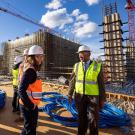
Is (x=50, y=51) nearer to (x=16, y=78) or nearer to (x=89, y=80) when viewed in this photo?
(x=16, y=78)

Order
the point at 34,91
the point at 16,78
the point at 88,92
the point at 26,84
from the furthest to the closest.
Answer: the point at 16,78 < the point at 88,92 < the point at 34,91 < the point at 26,84

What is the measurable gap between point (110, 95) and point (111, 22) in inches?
736

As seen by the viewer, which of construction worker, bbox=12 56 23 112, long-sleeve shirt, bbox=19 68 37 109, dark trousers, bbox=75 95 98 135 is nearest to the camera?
long-sleeve shirt, bbox=19 68 37 109

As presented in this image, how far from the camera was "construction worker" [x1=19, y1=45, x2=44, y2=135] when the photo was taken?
9.53 ft

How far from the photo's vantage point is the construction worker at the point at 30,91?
290 centimetres

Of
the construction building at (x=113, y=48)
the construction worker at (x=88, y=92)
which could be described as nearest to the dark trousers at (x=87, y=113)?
the construction worker at (x=88, y=92)

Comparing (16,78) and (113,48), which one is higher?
(113,48)

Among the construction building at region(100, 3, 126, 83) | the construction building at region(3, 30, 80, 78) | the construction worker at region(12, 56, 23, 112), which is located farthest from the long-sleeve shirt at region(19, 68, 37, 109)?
the construction building at region(3, 30, 80, 78)

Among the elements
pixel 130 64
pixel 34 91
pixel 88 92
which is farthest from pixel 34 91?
pixel 130 64

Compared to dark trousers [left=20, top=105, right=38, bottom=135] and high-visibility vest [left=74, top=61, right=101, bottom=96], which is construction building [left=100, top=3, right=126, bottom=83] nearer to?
high-visibility vest [left=74, top=61, right=101, bottom=96]

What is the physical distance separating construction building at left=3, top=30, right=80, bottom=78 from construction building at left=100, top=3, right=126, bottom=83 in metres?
11.8

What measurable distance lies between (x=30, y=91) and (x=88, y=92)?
1.33 meters

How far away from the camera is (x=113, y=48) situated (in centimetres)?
2589

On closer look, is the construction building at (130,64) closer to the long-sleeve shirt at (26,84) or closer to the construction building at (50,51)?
the construction building at (50,51)
